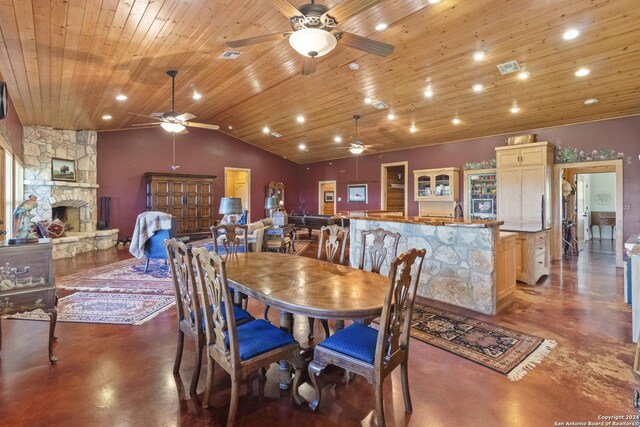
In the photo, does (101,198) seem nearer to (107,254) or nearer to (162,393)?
(107,254)

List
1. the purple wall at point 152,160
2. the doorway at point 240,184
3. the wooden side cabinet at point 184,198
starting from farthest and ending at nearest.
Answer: the doorway at point 240,184 → the wooden side cabinet at point 184,198 → the purple wall at point 152,160

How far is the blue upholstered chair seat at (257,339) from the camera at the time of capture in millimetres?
1747

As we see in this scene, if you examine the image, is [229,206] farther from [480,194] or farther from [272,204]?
[480,194]

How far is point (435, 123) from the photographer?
274 inches

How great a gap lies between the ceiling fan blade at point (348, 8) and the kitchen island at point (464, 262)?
2.33 m

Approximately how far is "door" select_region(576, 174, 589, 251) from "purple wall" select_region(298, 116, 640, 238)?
3.33 m

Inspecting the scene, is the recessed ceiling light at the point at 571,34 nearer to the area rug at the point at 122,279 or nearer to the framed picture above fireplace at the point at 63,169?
the area rug at the point at 122,279

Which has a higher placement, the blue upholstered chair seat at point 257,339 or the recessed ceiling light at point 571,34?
the recessed ceiling light at point 571,34

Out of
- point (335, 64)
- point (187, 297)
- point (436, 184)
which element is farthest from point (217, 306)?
point (436, 184)

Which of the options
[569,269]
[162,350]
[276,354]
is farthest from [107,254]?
[569,269]

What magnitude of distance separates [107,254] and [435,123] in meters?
7.68

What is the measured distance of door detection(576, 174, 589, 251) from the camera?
8.95 m

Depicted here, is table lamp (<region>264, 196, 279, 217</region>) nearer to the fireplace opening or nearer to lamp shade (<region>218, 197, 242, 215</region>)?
lamp shade (<region>218, 197, 242, 215</region>)

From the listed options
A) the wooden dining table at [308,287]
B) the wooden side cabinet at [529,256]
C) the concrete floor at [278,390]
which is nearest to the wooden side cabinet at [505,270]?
the concrete floor at [278,390]
